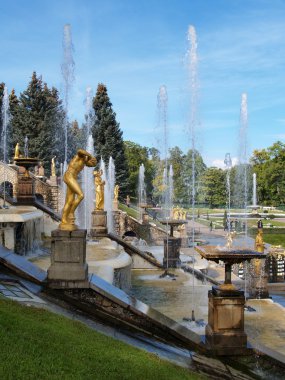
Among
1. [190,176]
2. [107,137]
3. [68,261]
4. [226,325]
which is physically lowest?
[226,325]

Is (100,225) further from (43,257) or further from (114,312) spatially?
(114,312)

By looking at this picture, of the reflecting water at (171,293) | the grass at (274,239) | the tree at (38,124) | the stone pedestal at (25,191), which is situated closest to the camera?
the reflecting water at (171,293)

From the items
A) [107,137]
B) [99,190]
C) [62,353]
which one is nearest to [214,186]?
[107,137]

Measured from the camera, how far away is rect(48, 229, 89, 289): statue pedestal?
8.18 meters

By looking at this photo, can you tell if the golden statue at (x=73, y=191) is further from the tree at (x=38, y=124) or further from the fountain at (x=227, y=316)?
the tree at (x=38, y=124)

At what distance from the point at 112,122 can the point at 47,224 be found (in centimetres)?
4214

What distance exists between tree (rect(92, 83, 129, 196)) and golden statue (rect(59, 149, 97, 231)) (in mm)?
49392

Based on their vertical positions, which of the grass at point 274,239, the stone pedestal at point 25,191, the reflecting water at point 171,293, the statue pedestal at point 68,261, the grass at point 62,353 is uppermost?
the stone pedestal at point 25,191

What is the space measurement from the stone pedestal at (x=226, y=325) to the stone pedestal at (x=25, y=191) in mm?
13077

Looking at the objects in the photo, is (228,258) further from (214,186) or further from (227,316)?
(214,186)

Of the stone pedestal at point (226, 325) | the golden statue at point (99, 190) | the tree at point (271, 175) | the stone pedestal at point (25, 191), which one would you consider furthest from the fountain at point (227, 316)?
the tree at point (271, 175)

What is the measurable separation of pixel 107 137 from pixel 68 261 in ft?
169

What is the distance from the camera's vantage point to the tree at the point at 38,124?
5662 cm

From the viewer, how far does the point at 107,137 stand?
2333 inches
